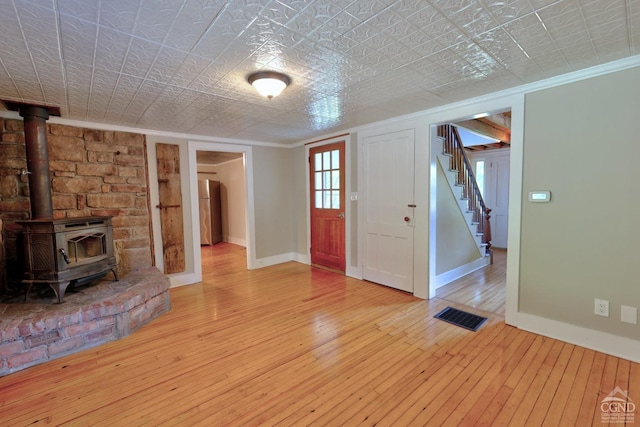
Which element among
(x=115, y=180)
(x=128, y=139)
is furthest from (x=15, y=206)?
(x=128, y=139)

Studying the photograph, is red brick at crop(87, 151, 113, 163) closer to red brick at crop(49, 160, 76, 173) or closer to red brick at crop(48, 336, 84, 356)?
red brick at crop(49, 160, 76, 173)

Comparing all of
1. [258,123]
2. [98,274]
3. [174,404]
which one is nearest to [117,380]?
[174,404]

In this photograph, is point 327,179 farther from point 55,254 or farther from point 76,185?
point 55,254

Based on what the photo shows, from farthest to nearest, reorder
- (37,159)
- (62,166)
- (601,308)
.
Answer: (62,166) < (37,159) < (601,308)

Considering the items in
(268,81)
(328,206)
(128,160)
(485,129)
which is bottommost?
(328,206)

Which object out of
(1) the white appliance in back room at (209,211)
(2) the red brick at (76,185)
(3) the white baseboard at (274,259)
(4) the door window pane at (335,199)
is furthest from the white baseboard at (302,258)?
(2) the red brick at (76,185)

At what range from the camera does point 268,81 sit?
2.17 m

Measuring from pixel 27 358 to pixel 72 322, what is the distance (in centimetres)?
35

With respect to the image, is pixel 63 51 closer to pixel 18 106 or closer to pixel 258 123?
pixel 18 106

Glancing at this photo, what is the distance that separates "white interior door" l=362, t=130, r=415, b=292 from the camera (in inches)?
140

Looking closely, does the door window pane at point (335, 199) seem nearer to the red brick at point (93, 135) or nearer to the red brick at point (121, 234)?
the red brick at point (121, 234)

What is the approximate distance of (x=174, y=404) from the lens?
1.80m

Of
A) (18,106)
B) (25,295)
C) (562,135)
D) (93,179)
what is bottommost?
(25,295)

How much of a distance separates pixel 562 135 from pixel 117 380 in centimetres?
396
